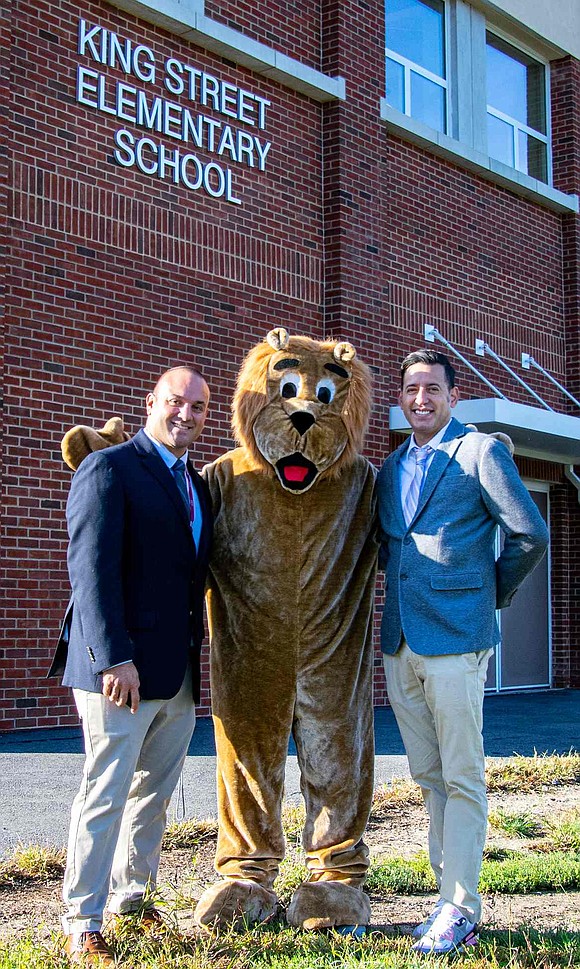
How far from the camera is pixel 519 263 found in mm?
13719

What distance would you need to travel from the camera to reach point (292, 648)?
4.16 metres

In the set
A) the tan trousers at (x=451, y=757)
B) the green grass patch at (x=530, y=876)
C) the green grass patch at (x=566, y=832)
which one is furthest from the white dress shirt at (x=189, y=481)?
the green grass patch at (x=566, y=832)

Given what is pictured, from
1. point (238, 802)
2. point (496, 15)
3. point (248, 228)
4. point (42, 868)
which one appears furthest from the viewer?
point (496, 15)

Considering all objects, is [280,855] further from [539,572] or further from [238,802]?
[539,572]

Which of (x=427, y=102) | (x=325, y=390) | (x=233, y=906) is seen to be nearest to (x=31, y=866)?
(x=233, y=906)

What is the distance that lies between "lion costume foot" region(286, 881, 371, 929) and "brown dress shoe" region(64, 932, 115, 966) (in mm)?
704

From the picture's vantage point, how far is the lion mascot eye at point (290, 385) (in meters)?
4.39

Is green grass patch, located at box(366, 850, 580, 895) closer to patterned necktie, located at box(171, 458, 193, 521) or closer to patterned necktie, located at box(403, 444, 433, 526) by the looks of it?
patterned necktie, located at box(403, 444, 433, 526)

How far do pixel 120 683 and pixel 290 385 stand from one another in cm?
138

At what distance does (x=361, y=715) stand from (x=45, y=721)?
4.67 metres

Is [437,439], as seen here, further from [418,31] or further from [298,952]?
[418,31]

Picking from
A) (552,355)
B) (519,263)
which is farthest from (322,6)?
(552,355)

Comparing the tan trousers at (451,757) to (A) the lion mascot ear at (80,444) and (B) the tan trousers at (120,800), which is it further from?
(A) the lion mascot ear at (80,444)

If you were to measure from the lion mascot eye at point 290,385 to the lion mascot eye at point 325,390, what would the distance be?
3.1 inches
